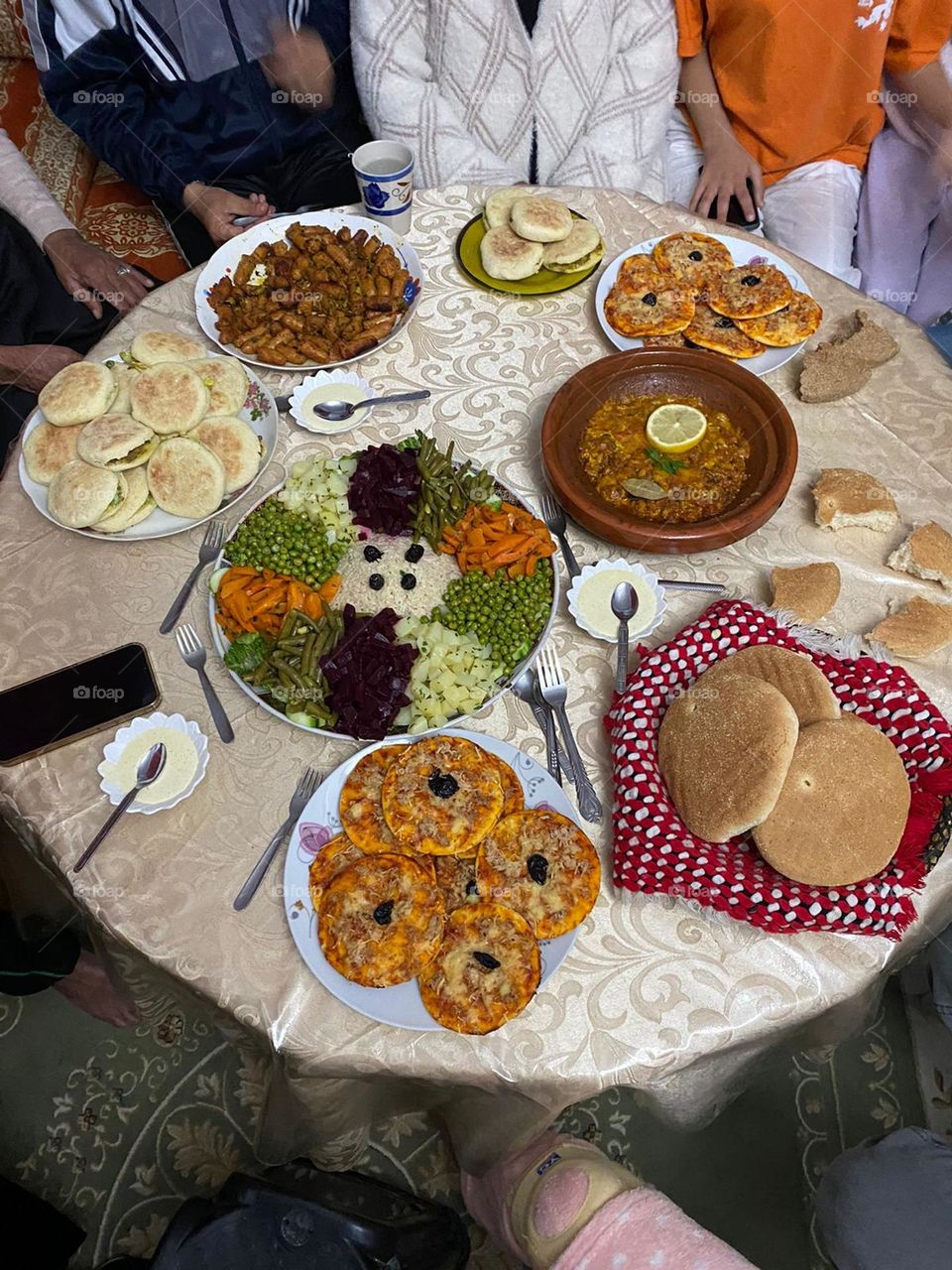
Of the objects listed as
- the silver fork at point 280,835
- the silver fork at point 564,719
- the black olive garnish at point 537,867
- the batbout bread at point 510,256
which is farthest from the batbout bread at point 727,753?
the batbout bread at point 510,256

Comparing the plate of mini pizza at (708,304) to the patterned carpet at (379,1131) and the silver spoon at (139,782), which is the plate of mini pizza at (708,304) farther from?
the patterned carpet at (379,1131)

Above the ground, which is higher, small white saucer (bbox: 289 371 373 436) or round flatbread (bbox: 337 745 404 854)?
small white saucer (bbox: 289 371 373 436)

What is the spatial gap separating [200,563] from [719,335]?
137cm

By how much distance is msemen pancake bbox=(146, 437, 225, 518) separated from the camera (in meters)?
1.83

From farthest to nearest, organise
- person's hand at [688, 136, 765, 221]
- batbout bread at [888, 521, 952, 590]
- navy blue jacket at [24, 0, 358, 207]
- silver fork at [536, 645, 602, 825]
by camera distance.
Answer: person's hand at [688, 136, 765, 221] < navy blue jacket at [24, 0, 358, 207] < batbout bread at [888, 521, 952, 590] < silver fork at [536, 645, 602, 825]

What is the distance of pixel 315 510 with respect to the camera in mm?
1818

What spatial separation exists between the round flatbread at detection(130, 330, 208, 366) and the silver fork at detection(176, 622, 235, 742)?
73 centimetres

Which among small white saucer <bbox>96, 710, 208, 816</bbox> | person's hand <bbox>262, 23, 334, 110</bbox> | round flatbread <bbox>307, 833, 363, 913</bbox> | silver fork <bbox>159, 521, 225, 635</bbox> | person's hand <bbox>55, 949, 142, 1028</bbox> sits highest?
person's hand <bbox>262, 23, 334, 110</bbox>

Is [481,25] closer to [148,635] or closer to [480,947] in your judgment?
[148,635]

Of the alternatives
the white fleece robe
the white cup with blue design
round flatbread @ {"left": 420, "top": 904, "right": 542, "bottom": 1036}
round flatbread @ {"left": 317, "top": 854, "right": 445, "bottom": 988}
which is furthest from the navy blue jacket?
round flatbread @ {"left": 420, "top": 904, "right": 542, "bottom": 1036}

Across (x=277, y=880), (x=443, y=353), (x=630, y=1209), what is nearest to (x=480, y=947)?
(x=277, y=880)

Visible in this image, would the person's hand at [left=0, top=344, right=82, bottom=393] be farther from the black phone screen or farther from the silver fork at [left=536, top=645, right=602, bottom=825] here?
the silver fork at [left=536, top=645, right=602, bottom=825]

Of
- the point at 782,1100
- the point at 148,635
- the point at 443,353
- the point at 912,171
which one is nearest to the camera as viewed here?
the point at 148,635

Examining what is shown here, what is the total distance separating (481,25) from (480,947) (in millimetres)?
2640
